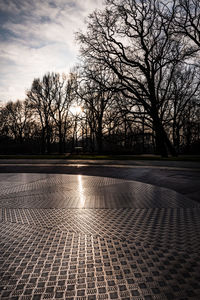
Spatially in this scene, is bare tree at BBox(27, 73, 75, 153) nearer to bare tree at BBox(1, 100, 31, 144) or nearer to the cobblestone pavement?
bare tree at BBox(1, 100, 31, 144)

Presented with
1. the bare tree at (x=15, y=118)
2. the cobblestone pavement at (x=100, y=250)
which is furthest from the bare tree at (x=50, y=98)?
the cobblestone pavement at (x=100, y=250)

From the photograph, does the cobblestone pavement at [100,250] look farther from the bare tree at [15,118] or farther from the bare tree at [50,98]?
the bare tree at [15,118]

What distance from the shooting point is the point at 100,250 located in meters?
2.26

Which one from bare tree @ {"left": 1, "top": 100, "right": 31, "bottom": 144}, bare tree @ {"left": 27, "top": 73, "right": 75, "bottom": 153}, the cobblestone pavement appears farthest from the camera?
bare tree @ {"left": 1, "top": 100, "right": 31, "bottom": 144}

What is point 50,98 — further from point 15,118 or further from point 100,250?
point 100,250

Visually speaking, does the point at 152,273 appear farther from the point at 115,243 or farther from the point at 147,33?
the point at 147,33

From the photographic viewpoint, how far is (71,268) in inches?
76.2

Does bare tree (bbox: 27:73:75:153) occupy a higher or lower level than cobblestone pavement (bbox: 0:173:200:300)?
higher

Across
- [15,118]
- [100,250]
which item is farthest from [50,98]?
[100,250]

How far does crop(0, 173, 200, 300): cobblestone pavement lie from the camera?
5.38 ft

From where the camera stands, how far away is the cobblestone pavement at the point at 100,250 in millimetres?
1640

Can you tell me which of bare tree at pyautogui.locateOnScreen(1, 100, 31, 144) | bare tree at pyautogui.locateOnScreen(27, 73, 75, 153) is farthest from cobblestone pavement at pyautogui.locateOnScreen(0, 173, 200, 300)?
bare tree at pyautogui.locateOnScreen(1, 100, 31, 144)

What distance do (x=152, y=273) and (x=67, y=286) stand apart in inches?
29.8

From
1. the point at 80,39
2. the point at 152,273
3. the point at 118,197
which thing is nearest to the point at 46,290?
the point at 152,273
